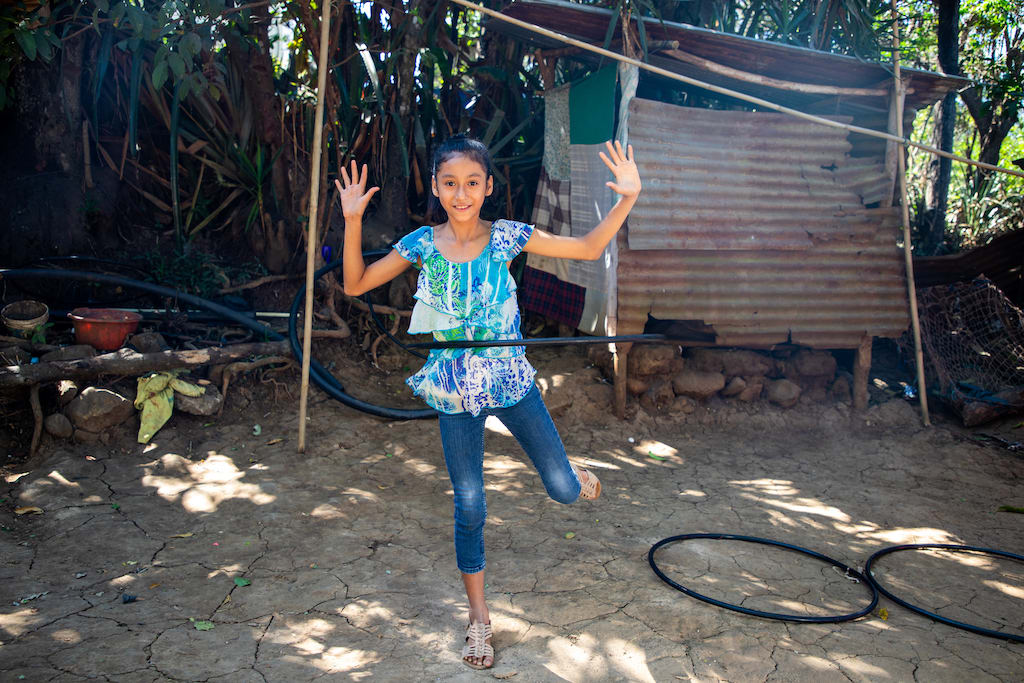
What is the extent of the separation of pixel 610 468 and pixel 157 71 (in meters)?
3.42

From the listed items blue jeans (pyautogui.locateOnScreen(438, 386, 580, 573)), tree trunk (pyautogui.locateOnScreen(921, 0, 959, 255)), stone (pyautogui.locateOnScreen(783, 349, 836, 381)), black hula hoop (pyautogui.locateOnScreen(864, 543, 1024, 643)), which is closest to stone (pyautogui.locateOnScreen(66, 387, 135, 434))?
blue jeans (pyautogui.locateOnScreen(438, 386, 580, 573))

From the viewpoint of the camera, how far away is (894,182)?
5.67m

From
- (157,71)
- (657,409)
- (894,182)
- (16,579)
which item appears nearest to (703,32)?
(894,182)

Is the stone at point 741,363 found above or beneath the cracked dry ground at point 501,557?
above

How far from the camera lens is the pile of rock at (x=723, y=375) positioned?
5.57 metres

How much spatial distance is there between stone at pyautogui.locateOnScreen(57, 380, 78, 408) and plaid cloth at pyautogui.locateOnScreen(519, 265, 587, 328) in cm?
328

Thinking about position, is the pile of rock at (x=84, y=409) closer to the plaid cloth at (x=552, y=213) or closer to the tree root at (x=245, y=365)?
the tree root at (x=245, y=365)

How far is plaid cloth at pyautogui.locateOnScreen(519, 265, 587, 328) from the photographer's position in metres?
5.74

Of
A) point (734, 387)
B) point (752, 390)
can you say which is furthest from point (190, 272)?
point (752, 390)

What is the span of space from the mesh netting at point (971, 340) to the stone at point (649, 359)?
7.25 ft

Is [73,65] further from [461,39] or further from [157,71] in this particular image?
[461,39]

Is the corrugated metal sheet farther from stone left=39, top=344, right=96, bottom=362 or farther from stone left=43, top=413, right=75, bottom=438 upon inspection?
stone left=43, top=413, right=75, bottom=438

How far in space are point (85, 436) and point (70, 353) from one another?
56cm

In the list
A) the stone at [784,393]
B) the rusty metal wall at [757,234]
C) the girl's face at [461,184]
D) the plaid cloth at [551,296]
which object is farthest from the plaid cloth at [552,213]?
the girl's face at [461,184]
